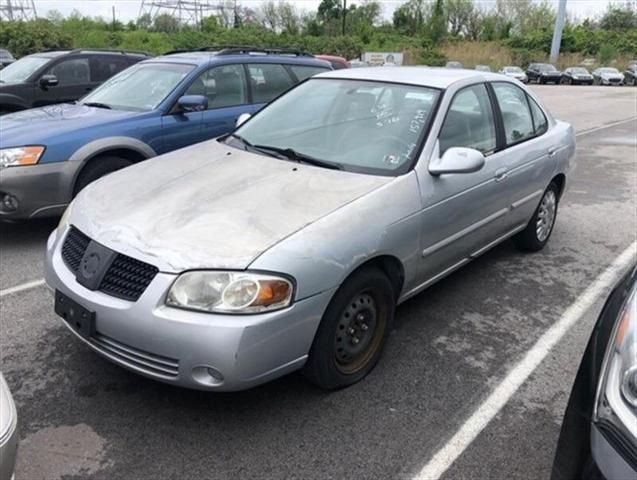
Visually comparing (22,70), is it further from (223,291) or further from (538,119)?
(223,291)

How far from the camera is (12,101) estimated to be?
938cm

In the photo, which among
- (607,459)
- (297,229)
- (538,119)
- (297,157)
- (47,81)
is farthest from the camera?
(47,81)

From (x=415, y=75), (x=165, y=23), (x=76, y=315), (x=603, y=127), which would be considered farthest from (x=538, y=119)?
(x=165, y=23)

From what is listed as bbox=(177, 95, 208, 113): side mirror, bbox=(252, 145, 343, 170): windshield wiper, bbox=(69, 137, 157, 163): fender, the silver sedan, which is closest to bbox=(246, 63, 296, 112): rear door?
bbox=(177, 95, 208, 113): side mirror

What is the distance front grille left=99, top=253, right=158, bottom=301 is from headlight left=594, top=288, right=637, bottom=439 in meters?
1.82

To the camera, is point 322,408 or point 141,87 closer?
point 322,408

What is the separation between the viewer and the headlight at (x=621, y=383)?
1730 mm

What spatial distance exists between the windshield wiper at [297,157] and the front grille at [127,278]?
4.29 feet

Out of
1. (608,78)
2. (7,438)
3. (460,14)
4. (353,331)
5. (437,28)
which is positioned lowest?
(608,78)

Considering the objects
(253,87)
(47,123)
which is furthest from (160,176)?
(253,87)

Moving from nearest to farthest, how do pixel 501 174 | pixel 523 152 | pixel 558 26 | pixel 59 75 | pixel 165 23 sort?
pixel 501 174, pixel 523 152, pixel 59 75, pixel 558 26, pixel 165 23

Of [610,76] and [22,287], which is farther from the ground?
[22,287]

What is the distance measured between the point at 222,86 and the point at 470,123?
3.28 m

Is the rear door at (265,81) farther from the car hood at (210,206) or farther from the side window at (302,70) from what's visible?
the car hood at (210,206)
